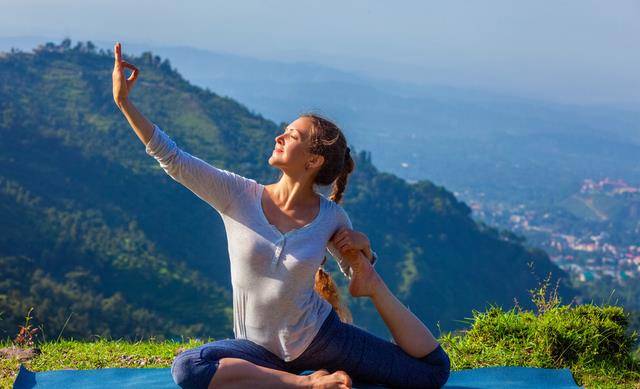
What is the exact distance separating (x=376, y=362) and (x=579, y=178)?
140 m

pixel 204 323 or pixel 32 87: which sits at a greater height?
pixel 32 87

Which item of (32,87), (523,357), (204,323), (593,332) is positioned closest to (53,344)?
(523,357)

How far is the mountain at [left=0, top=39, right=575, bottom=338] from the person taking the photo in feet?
111

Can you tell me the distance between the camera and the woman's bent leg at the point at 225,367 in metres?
3.10

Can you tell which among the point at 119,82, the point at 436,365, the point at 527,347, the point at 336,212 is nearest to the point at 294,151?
the point at 336,212

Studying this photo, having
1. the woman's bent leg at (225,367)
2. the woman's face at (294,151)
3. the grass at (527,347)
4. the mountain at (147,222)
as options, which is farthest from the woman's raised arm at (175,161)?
the mountain at (147,222)

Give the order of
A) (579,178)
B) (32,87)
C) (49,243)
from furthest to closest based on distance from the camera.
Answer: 1. (579,178)
2. (32,87)
3. (49,243)

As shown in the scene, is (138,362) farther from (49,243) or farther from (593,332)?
(49,243)

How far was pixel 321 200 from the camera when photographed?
345 cm

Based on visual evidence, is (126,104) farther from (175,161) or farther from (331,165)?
(331,165)

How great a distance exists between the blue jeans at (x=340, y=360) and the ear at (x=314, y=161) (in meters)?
0.62

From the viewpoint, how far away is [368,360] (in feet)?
11.2

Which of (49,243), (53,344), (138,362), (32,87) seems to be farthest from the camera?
(32,87)

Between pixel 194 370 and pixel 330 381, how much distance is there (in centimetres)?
52
